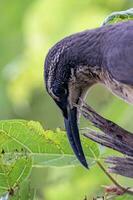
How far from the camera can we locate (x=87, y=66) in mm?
3936

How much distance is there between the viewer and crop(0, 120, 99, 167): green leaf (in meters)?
3.03

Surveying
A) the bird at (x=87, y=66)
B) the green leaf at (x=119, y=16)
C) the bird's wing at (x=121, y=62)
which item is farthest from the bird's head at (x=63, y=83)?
the green leaf at (x=119, y=16)

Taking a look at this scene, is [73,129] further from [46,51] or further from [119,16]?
[46,51]

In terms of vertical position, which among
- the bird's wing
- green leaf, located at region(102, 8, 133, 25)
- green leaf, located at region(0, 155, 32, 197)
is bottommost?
green leaf, located at region(0, 155, 32, 197)

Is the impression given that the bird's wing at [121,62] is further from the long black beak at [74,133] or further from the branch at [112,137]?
the branch at [112,137]

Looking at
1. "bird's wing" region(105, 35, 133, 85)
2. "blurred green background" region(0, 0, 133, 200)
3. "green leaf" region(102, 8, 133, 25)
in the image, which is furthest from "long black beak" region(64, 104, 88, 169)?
"green leaf" region(102, 8, 133, 25)

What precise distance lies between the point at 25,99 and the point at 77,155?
2313 millimetres

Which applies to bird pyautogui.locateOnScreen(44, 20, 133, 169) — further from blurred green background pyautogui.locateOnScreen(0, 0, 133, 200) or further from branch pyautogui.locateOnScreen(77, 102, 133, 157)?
branch pyautogui.locateOnScreen(77, 102, 133, 157)

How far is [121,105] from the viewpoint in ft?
13.0

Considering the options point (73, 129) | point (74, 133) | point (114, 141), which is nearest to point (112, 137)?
point (114, 141)

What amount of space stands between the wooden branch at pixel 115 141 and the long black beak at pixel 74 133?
77mm

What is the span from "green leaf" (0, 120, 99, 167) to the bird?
1.34 ft

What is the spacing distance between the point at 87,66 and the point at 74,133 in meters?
0.51

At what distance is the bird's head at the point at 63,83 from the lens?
3.88 m
